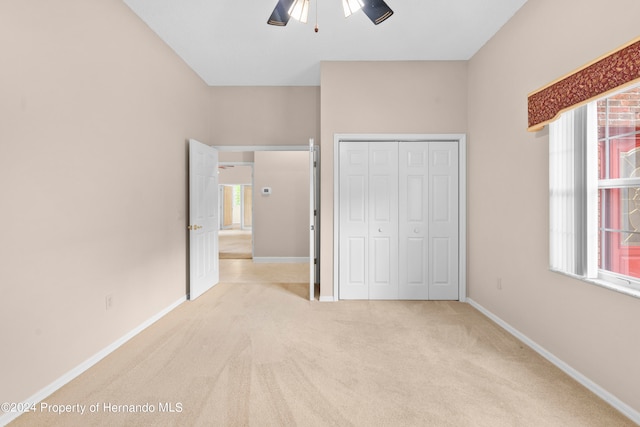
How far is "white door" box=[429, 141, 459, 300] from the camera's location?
3.85 metres

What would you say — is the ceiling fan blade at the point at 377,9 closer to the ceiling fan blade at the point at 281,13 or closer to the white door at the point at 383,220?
the ceiling fan blade at the point at 281,13

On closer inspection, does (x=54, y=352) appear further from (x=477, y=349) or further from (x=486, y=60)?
(x=486, y=60)

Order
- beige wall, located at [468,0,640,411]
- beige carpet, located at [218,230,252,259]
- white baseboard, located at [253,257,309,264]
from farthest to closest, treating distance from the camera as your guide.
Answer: beige carpet, located at [218,230,252,259]
white baseboard, located at [253,257,309,264]
beige wall, located at [468,0,640,411]

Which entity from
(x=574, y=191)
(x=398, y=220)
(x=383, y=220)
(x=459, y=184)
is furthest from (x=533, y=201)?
(x=383, y=220)

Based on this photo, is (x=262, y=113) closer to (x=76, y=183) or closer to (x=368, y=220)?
(x=368, y=220)

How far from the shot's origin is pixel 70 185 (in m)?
2.20

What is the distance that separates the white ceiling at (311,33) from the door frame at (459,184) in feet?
3.09

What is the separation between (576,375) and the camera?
7.13 ft

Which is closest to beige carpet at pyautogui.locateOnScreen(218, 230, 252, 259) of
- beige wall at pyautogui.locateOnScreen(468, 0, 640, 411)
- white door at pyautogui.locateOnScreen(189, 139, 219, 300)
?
white door at pyautogui.locateOnScreen(189, 139, 219, 300)

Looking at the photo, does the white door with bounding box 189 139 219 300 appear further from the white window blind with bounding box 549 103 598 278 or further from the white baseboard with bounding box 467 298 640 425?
the white window blind with bounding box 549 103 598 278

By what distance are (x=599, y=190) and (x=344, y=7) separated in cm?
217

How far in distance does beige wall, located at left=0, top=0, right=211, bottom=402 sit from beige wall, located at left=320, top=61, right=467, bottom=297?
6.28 ft

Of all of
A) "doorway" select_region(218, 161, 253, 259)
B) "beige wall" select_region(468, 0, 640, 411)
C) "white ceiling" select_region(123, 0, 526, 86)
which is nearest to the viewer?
"beige wall" select_region(468, 0, 640, 411)

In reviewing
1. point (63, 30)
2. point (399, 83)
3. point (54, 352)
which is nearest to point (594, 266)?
point (399, 83)
